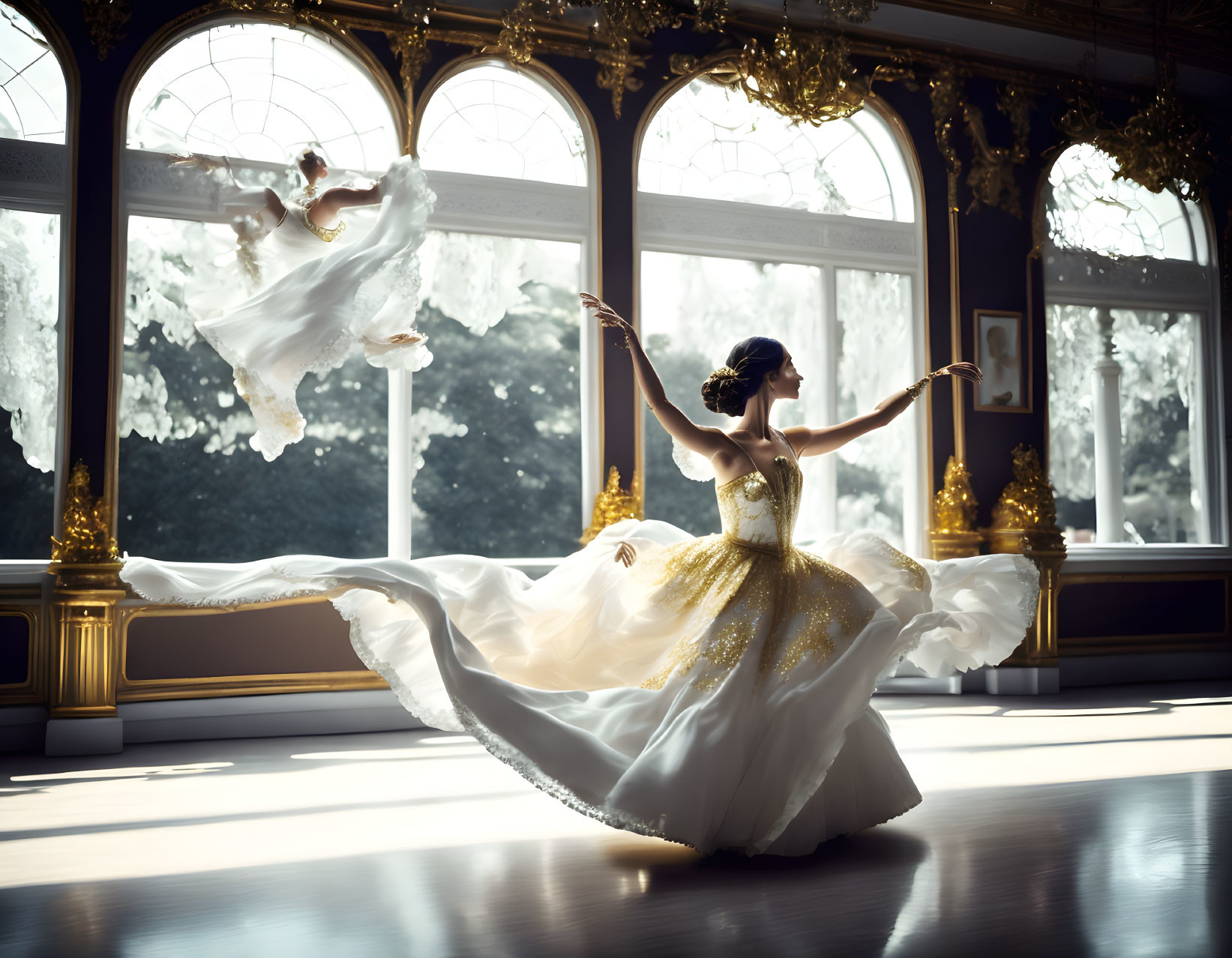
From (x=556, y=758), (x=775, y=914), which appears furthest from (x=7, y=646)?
(x=775, y=914)

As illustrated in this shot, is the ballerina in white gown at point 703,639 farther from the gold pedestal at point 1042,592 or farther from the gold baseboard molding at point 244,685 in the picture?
the gold pedestal at point 1042,592

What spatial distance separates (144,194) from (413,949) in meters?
5.04

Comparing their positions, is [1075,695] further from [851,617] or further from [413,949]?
[413,949]

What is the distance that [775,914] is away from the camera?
2.69m

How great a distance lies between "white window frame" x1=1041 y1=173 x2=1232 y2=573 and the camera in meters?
8.20

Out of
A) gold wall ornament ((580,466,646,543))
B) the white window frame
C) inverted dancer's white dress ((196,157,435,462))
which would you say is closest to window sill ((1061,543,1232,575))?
the white window frame

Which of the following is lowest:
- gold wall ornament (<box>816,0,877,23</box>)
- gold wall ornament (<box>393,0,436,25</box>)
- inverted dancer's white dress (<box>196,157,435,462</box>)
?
inverted dancer's white dress (<box>196,157,435,462</box>)

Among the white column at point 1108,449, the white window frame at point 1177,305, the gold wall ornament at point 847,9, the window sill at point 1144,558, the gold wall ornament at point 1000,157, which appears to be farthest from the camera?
the white column at point 1108,449

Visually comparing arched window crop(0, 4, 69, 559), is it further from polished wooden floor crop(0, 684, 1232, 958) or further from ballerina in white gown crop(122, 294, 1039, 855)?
ballerina in white gown crop(122, 294, 1039, 855)

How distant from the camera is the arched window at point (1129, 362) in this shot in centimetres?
823

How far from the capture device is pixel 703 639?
3.33m

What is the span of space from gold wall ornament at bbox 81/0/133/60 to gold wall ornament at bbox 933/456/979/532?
19.7ft

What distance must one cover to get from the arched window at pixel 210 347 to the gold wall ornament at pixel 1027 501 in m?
4.45

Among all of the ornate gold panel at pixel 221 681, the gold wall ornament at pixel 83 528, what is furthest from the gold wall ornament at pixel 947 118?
the gold wall ornament at pixel 83 528
